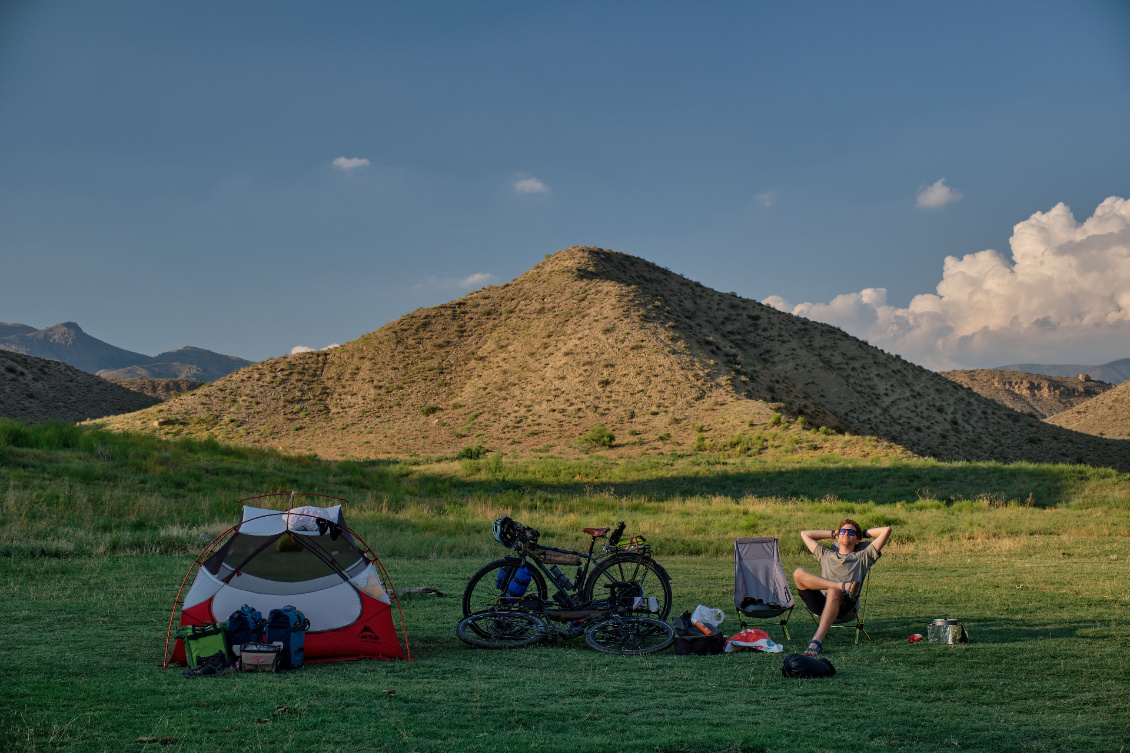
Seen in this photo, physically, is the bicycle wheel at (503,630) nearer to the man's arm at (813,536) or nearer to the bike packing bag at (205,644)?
the bike packing bag at (205,644)

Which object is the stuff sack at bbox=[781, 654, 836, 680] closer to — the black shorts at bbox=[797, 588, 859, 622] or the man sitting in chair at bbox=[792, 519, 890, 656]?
the man sitting in chair at bbox=[792, 519, 890, 656]

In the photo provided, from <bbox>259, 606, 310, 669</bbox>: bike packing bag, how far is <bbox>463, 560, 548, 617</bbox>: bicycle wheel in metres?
1.91

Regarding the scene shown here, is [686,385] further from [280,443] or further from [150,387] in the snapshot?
[150,387]

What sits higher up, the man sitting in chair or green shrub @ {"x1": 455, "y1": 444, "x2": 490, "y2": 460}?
green shrub @ {"x1": 455, "y1": 444, "x2": 490, "y2": 460}

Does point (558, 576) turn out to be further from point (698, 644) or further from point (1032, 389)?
point (1032, 389)

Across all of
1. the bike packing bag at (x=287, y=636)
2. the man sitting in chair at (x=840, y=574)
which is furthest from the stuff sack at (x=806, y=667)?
the bike packing bag at (x=287, y=636)

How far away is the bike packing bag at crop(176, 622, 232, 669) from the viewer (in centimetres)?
756

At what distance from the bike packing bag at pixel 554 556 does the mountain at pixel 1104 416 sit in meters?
85.8

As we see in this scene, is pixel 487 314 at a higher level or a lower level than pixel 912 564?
higher

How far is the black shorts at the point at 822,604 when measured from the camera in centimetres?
878

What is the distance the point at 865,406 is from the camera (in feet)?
211

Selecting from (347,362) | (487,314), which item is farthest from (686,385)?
(347,362)

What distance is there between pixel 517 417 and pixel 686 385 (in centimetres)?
1247

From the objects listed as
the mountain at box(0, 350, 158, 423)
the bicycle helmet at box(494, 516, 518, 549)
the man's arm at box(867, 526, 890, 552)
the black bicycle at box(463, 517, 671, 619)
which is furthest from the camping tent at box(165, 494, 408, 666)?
the mountain at box(0, 350, 158, 423)
